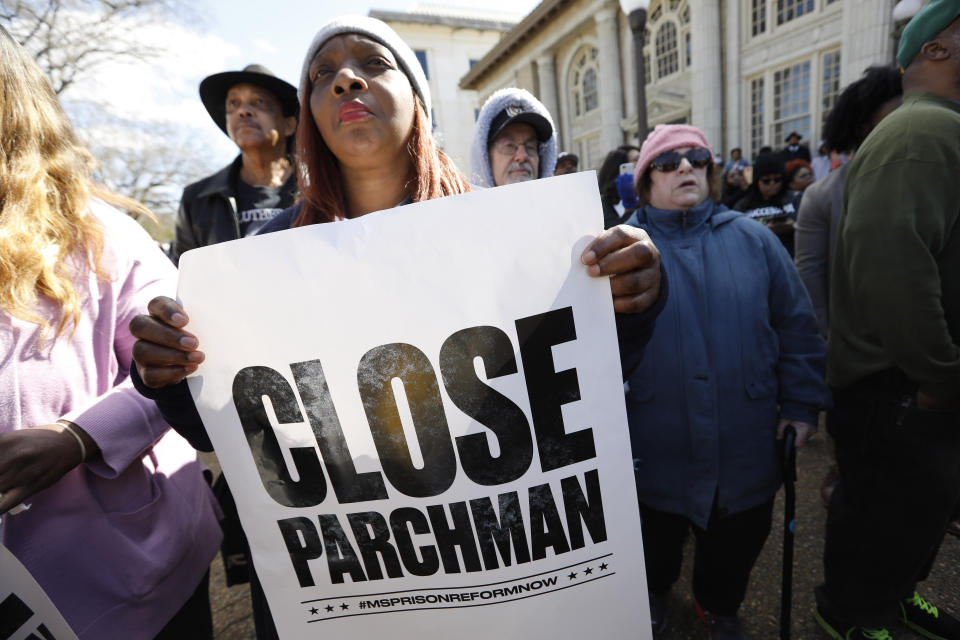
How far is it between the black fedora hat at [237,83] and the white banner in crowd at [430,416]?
228 cm

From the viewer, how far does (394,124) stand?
1131 mm

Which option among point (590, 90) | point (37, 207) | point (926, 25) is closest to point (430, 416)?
point (37, 207)

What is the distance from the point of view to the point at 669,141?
191 centimetres

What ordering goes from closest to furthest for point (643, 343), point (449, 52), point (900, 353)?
point (643, 343) < point (900, 353) < point (449, 52)

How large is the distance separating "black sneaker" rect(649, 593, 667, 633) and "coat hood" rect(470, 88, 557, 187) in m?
2.09

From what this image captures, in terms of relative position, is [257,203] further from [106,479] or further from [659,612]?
[659,612]

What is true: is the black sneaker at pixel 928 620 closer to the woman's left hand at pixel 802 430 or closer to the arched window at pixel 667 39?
the woman's left hand at pixel 802 430

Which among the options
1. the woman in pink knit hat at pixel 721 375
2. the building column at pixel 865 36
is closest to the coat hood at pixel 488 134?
the woman in pink knit hat at pixel 721 375

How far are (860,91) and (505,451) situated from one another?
2.96 metres

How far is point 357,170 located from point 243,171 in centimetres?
199

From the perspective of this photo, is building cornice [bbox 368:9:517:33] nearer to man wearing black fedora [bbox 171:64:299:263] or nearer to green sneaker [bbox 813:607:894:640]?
man wearing black fedora [bbox 171:64:299:263]

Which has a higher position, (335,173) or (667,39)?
(667,39)

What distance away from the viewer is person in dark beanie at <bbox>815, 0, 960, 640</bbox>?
144 centimetres

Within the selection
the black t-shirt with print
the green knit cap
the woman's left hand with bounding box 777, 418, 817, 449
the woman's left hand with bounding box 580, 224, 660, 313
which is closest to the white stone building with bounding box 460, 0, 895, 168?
the green knit cap
